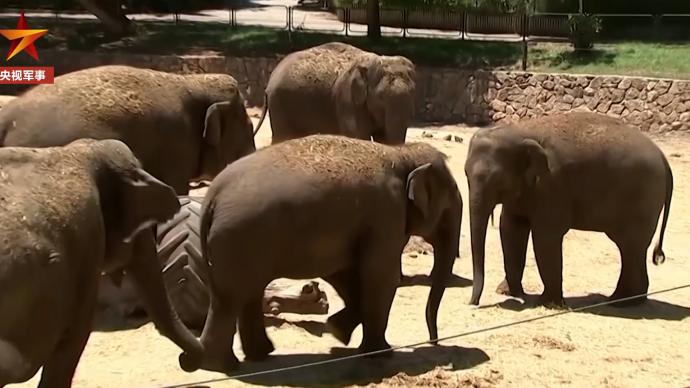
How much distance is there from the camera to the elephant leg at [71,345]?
459 cm

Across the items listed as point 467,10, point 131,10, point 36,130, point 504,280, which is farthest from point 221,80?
point 131,10

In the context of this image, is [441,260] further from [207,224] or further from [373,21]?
[373,21]

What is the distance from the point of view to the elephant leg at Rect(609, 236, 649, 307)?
811 cm

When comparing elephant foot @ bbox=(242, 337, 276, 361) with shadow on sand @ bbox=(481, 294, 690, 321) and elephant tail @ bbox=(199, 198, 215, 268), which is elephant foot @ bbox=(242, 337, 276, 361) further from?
shadow on sand @ bbox=(481, 294, 690, 321)

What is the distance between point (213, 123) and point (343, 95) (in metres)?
3.48

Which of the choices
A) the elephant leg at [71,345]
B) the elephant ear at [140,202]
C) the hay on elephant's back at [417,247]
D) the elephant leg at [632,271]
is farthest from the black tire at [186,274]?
the elephant leg at [632,271]

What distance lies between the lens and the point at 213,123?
7.70 metres

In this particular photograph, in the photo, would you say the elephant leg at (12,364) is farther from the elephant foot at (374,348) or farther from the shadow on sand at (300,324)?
the shadow on sand at (300,324)

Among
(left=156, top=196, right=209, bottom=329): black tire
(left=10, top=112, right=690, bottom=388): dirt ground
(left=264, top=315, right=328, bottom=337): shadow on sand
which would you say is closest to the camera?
(left=10, top=112, right=690, bottom=388): dirt ground

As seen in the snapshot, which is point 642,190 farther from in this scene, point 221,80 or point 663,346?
point 221,80

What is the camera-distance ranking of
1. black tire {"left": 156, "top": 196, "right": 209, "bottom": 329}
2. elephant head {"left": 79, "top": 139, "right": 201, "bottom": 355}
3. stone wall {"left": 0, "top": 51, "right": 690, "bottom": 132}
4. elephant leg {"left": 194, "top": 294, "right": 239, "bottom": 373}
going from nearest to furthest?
1. elephant head {"left": 79, "top": 139, "right": 201, "bottom": 355}
2. elephant leg {"left": 194, "top": 294, "right": 239, "bottom": 373}
3. black tire {"left": 156, "top": 196, "right": 209, "bottom": 329}
4. stone wall {"left": 0, "top": 51, "right": 690, "bottom": 132}

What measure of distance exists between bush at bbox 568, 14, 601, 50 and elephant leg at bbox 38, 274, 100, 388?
1667cm

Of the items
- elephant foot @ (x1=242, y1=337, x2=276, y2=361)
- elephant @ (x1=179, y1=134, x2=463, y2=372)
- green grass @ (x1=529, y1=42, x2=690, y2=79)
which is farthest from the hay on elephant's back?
green grass @ (x1=529, y1=42, x2=690, y2=79)

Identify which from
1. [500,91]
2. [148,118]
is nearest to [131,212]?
[148,118]
